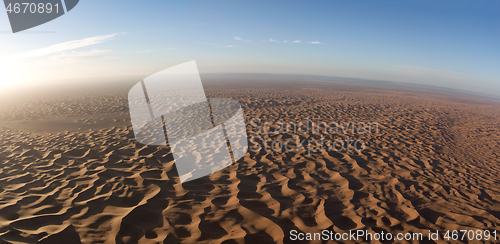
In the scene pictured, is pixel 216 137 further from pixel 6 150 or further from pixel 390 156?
pixel 6 150

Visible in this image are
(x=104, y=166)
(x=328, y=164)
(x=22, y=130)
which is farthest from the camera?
(x=22, y=130)

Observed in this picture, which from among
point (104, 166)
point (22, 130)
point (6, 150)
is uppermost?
point (104, 166)

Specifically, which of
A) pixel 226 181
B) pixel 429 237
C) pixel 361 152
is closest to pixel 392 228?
pixel 429 237

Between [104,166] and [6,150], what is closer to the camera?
[104,166]

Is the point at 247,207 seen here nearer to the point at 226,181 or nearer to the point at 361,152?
the point at 226,181

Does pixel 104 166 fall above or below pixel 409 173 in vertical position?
below

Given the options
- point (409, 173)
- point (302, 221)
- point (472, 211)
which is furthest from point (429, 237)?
point (409, 173)

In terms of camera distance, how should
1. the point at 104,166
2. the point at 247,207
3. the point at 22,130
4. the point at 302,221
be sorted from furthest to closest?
1. the point at 22,130
2. the point at 104,166
3. the point at 247,207
4. the point at 302,221
